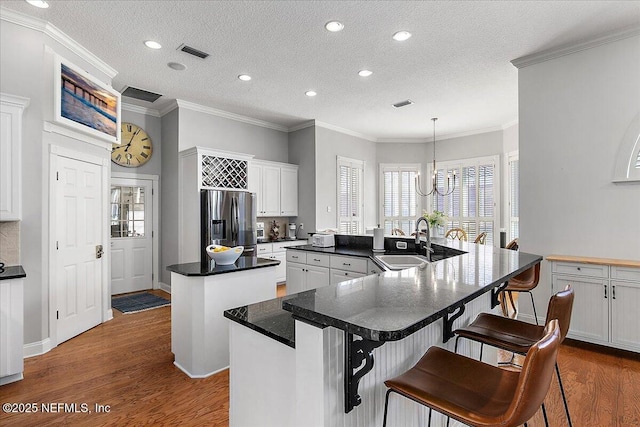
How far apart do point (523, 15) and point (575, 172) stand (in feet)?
5.20

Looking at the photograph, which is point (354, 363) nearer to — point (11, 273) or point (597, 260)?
point (11, 273)

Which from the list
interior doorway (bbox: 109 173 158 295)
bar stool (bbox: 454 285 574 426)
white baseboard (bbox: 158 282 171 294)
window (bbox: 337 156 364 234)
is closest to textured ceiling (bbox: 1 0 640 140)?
interior doorway (bbox: 109 173 158 295)

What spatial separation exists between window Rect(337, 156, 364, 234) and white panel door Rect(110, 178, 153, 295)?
3.45m

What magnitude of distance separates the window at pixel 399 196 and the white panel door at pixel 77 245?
220 inches

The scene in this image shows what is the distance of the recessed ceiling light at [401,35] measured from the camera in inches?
125

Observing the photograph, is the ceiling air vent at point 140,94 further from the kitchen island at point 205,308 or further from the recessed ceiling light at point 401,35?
the recessed ceiling light at point 401,35

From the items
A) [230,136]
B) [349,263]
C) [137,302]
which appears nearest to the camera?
[349,263]

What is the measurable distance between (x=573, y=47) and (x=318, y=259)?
342cm

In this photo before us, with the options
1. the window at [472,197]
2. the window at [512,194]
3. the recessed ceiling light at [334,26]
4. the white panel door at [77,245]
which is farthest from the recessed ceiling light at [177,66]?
the window at [512,194]

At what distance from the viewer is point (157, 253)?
A: 5.61 m

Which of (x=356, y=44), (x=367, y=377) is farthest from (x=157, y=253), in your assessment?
(x=367, y=377)

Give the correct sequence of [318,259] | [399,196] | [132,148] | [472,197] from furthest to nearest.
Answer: [399,196], [472,197], [132,148], [318,259]

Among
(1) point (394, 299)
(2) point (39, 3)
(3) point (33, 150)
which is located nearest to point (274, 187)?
(3) point (33, 150)

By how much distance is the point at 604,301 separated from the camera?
3.03 metres
